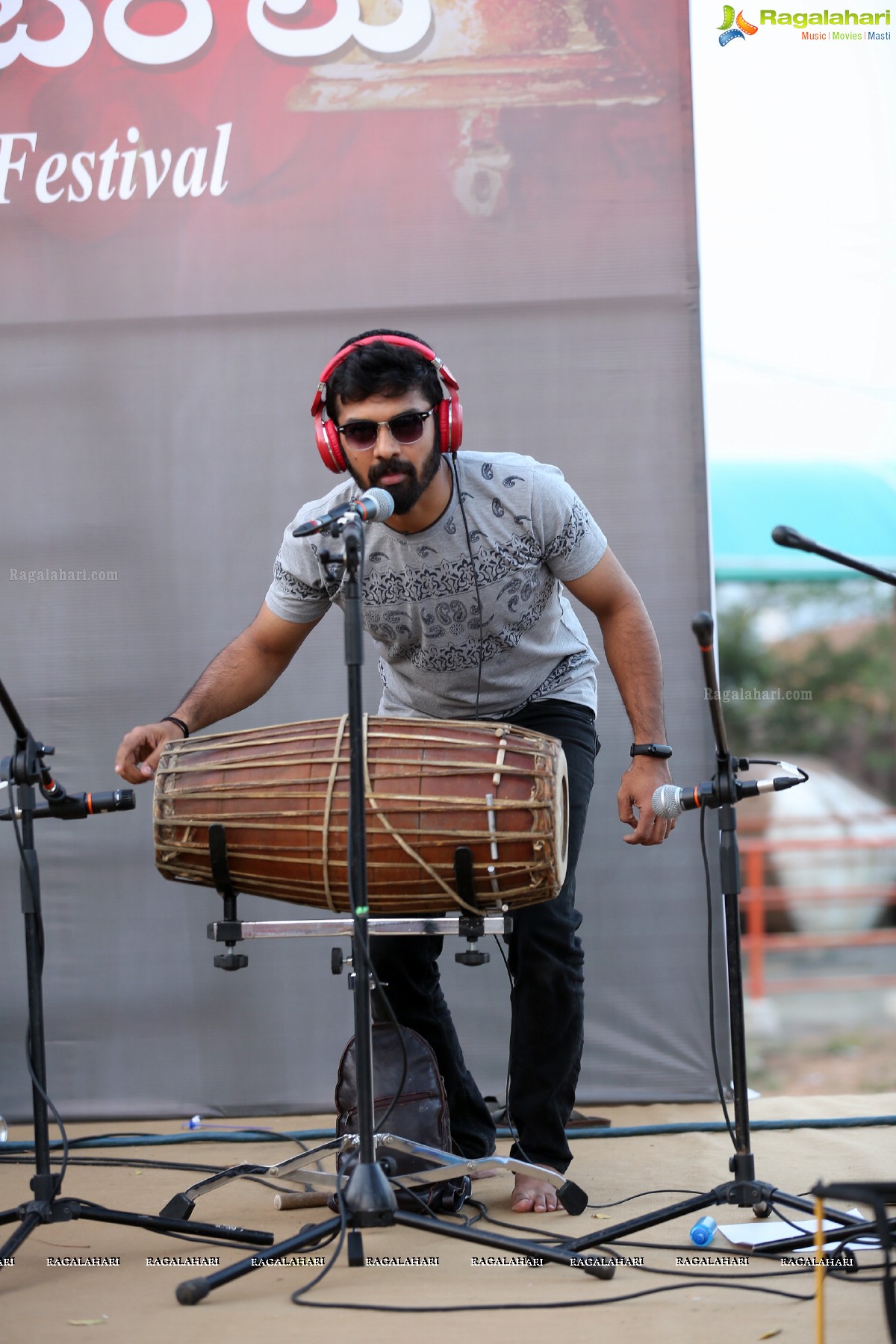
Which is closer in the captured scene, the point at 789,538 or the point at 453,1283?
the point at 789,538

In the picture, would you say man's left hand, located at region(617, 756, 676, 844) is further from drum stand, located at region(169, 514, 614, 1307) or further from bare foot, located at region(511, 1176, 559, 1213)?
bare foot, located at region(511, 1176, 559, 1213)

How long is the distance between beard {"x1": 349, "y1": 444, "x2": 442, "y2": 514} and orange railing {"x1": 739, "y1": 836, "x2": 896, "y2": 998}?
342 cm

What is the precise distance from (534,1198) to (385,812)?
32.3 inches

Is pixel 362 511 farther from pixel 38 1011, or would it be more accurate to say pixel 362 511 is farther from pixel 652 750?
pixel 38 1011

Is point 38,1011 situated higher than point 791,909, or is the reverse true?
point 38,1011

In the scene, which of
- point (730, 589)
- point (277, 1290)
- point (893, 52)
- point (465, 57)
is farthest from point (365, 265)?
point (730, 589)

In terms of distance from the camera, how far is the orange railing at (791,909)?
20.1ft

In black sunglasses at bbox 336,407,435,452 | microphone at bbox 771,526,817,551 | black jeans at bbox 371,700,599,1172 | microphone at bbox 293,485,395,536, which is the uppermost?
black sunglasses at bbox 336,407,435,452

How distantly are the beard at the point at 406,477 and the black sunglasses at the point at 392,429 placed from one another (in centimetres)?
4

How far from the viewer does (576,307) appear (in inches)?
127

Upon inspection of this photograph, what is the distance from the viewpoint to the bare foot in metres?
2.28

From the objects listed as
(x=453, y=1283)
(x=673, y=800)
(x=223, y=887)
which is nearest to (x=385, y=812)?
(x=223, y=887)

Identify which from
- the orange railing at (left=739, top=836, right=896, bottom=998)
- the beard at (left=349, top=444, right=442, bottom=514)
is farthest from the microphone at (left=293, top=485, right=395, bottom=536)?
the orange railing at (left=739, top=836, right=896, bottom=998)

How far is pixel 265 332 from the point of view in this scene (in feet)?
10.7
